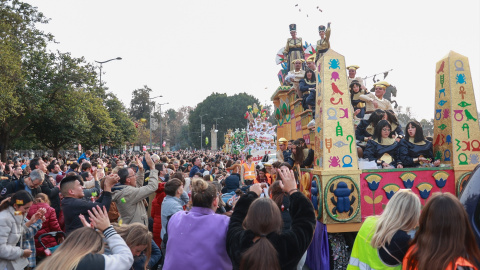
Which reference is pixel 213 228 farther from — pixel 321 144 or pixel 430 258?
pixel 321 144

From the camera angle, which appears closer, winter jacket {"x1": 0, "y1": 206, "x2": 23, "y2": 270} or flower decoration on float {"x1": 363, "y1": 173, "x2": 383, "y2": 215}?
winter jacket {"x1": 0, "y1": 206, "x2": 23, "y2": 270}

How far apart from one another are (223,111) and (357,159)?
88511 millimetres

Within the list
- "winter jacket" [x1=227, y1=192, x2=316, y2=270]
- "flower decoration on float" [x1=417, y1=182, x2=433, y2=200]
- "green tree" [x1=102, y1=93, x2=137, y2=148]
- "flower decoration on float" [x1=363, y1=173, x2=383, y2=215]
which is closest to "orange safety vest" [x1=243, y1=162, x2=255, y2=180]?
"flower decoration on float" [x1=363, y1=173, x2=383, y2=215]

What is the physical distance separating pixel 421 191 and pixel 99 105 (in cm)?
3646

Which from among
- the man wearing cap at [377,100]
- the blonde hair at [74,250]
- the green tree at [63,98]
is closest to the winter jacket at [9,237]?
the blonde hair at [74,250]

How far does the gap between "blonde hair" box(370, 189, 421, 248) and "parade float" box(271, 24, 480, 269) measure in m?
3.21

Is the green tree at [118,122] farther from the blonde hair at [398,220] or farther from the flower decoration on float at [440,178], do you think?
the blonde hair at [398,220]

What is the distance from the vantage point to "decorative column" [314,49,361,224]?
6.59 meters

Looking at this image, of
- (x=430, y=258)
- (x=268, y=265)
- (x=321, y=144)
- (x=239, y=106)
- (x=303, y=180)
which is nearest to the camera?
(x=430, y=258)

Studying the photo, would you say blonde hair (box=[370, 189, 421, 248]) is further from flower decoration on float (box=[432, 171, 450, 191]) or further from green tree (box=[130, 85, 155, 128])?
green tree (box=[130, 85, 155, 128])

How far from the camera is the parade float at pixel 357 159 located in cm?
662

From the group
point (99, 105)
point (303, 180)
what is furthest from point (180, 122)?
point (303, 180)

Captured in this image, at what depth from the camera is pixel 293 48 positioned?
593 inches

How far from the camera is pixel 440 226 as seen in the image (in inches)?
113
